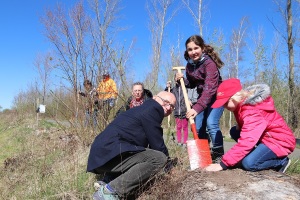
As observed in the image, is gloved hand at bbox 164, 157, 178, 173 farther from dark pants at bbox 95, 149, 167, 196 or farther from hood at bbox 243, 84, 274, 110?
hood at bbox 243, 84, 274, 110

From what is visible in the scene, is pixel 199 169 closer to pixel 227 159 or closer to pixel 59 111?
pixel 227 159

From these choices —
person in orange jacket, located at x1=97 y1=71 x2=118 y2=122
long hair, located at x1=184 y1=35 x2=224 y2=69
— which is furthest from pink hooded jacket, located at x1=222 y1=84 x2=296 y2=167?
person in orange jacket, located at x1=97 y1=71 x2=118 y2=122

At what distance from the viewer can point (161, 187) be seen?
283 cm

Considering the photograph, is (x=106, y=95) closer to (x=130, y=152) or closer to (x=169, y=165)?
(x=169, y=165)

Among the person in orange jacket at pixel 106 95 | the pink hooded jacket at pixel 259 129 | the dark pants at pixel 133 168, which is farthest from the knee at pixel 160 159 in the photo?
the person in orange jacket at pixel 106 95

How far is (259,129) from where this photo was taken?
2.68 m

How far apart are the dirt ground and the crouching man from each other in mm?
217

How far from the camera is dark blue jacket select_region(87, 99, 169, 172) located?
279cm

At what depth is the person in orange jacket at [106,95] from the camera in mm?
4988

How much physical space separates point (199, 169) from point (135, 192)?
65 cm

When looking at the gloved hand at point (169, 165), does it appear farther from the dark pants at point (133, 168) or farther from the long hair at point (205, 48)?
the long hair at point (205, 48)

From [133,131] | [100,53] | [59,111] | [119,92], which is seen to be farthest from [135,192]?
[59,111]

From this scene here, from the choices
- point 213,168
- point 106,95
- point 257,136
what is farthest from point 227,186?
point 106,95

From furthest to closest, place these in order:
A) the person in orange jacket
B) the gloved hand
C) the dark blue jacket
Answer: the person in orange jacket, the gloved hand, the dark blue jacket
